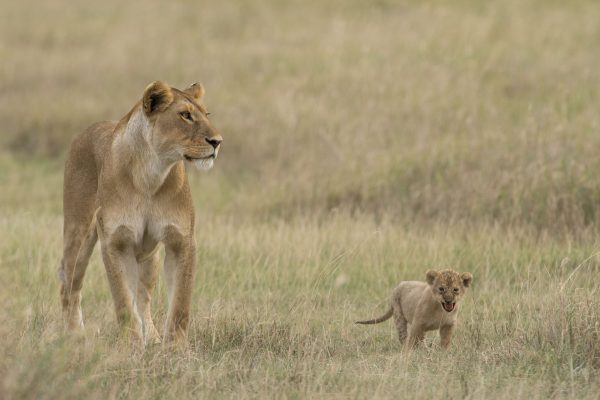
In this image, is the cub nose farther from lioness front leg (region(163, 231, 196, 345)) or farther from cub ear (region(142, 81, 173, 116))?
lioness front leg (region(163, 231, 196, 345))

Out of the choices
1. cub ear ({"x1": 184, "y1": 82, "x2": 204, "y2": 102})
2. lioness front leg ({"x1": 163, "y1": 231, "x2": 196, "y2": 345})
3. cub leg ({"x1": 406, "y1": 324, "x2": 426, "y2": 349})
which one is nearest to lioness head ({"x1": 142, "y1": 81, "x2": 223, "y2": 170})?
cub ear ({"x1": 184, "y1": 82, "x2": 204, "y2": 102})

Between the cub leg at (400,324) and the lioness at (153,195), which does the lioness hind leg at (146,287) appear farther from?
the cub leg at (400,324)

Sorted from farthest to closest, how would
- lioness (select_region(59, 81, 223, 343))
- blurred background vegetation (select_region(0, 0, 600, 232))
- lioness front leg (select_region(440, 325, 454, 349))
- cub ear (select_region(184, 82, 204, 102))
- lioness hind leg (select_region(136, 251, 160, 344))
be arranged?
1. blurred background vegetation (select_region(0, 0, 600, 232))
2. lioness hind leg (select_region(136, 251, 160, 344))
3. lioness front leg (select_region(440, 325, 454, 349))
4. cub ear (select_region(184, 82, 204, 102))
5. lioness (select_region(59, 81, 223, 343))

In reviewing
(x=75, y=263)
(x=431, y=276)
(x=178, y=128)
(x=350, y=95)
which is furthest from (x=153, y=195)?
(x=350, y=95)

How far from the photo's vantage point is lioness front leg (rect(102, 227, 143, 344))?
693cm

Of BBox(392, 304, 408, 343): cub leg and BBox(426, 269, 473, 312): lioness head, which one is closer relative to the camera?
BBox(426, 269, 473, 312): lioness head

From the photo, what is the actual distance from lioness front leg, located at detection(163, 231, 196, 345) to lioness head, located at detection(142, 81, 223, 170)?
52cm

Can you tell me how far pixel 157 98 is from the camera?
6.86 metres

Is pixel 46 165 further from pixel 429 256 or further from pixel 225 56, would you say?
pixel 429 256

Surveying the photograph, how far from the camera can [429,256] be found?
9977 millimetres

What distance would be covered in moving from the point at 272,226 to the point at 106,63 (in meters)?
9.01

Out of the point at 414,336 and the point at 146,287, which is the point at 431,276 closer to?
the point at 414,336

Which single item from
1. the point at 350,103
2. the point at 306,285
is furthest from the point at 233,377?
the point at 350,103

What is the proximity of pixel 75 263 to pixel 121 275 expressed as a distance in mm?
1030
